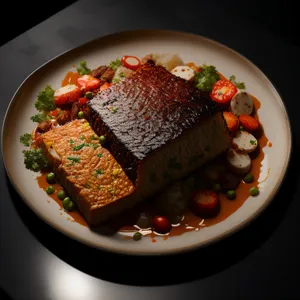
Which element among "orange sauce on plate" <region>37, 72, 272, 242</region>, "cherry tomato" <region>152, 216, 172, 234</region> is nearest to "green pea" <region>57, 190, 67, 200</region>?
"orange sauce on plate" <region>37, 72, 272, 242</region>

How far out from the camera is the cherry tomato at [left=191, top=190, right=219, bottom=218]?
4715 millimetres

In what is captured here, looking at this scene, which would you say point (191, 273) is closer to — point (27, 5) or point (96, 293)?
point (96, 293)

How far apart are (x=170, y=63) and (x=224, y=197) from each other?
6.51 feet

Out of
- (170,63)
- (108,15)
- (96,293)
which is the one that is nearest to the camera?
(96,293)

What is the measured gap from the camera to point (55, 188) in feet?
16.5

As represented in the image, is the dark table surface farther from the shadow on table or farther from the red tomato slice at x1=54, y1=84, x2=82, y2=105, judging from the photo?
the red tomato slice at x1=54, y1=84, x2=82, y2=105

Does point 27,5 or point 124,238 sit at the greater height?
point 27,5

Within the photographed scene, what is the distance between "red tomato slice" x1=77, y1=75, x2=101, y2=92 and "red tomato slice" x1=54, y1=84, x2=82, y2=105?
109 millimetres

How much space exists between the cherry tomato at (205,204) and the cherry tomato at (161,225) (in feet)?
1.04

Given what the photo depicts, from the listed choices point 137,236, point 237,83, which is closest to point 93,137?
point 137,236

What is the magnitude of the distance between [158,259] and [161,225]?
30 cm

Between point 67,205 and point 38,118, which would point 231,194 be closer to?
point 67,205

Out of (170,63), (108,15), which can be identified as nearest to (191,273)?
(170,63)

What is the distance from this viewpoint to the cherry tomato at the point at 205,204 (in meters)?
4.71
